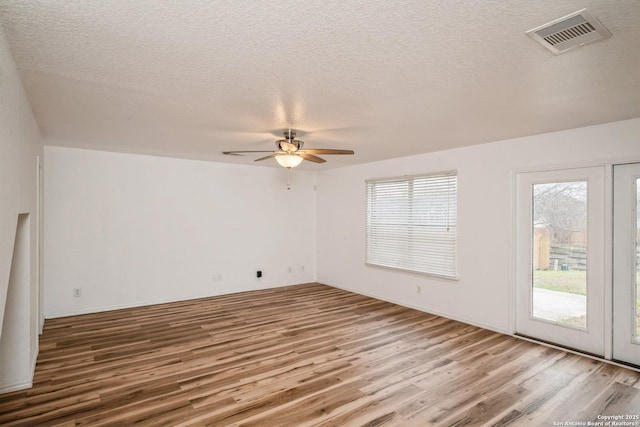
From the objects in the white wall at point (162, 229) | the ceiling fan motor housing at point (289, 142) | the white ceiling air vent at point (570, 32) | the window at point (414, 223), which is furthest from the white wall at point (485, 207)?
the ceiling fan motor housing at point (289, 142)

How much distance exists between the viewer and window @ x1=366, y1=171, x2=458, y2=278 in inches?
203

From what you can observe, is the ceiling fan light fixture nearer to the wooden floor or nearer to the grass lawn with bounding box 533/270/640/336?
the wooden floor

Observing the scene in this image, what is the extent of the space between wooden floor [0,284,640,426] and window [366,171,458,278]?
1.01m

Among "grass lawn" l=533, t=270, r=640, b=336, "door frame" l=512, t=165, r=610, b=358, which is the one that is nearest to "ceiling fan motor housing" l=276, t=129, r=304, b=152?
"door frame" l=512, t=165, r=610, b=358

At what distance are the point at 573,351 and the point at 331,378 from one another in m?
2.84

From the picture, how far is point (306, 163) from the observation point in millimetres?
6500

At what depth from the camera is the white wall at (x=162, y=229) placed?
5070mm

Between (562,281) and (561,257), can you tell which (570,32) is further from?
(562,281)

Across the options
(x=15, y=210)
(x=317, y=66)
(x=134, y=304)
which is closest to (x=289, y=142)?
(x=317, y=66)

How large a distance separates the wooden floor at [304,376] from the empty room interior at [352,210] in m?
0.03

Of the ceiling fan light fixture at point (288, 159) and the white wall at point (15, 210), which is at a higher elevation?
the ceiling fan light fixture at point (288, 159)

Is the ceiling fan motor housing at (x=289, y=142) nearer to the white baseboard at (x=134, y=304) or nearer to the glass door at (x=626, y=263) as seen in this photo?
the glass door at (x=626, y=263)

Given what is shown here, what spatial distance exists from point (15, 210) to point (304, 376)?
8.71 feet

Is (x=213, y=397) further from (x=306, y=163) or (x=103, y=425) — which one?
(x=306, y=163)
